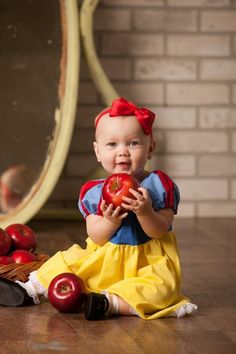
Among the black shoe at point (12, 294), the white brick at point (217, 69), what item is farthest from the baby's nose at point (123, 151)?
the white brick at point (217, 69)

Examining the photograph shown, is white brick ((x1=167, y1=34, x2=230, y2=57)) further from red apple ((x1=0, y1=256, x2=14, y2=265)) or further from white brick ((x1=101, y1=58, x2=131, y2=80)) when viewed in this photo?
red apple ((x1=0, y1=256, x2=14, y2=265))

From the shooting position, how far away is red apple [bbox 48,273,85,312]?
77.4 inches

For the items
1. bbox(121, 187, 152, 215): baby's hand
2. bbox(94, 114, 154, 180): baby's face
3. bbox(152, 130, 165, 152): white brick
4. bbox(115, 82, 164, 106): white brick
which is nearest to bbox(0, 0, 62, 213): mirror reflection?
bbox(115, 82, 164, 106): white brick

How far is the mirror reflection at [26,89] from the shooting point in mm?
3271

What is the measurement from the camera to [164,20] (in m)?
3.77

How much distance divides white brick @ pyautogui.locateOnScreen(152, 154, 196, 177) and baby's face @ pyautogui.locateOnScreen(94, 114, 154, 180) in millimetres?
1788

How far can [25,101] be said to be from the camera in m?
3.32

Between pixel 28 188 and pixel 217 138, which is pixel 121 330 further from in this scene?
pixel 217 138

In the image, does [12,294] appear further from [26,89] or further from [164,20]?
[164,20]

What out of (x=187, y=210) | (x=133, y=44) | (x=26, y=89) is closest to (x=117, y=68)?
(x=133, y=44)

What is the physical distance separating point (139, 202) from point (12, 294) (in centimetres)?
41

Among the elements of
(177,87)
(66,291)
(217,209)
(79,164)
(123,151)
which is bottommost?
(217,209)

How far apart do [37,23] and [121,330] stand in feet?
5.78

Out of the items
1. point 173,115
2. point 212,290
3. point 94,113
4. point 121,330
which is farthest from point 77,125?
point 121,330
